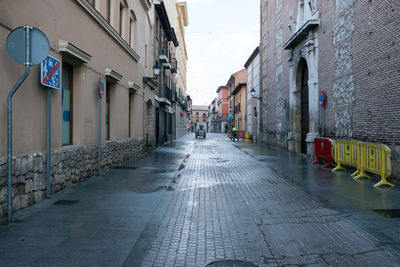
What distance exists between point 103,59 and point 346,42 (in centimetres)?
783

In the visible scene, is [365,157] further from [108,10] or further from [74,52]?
[108,10]

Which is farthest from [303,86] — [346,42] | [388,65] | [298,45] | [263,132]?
[263,132]

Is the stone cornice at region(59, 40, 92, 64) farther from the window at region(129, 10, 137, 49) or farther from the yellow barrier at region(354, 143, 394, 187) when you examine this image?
the yellow barrier at region(354, 143, 394, 187)

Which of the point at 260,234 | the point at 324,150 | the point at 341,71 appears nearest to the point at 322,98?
the point at 341,71

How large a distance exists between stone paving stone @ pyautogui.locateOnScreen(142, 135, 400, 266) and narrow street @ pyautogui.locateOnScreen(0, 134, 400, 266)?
12 mm

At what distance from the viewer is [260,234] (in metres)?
4.05

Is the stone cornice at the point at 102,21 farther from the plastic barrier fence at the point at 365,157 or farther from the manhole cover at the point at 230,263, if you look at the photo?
the plastic barrier fence at the point at 365,157

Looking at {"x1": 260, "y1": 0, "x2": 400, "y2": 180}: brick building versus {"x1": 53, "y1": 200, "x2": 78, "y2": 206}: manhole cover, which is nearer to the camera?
{"x1": 53, "y1": 200, "x2": 78, "y2": 206}: manhole cover

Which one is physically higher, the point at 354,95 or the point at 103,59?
the point at 103,59

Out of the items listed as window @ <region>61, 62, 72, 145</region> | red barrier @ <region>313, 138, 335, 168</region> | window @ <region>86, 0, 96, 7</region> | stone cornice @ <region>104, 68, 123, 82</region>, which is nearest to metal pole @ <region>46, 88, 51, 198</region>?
window @ <region>61, 62, 72, 145</region>

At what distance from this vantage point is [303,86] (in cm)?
1591

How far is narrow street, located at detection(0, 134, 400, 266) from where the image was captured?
3.30m

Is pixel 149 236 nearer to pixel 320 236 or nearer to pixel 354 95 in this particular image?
pixel 320 236

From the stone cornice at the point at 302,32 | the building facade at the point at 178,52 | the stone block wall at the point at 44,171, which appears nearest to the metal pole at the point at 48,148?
the stone block wall at the point at 44,171
